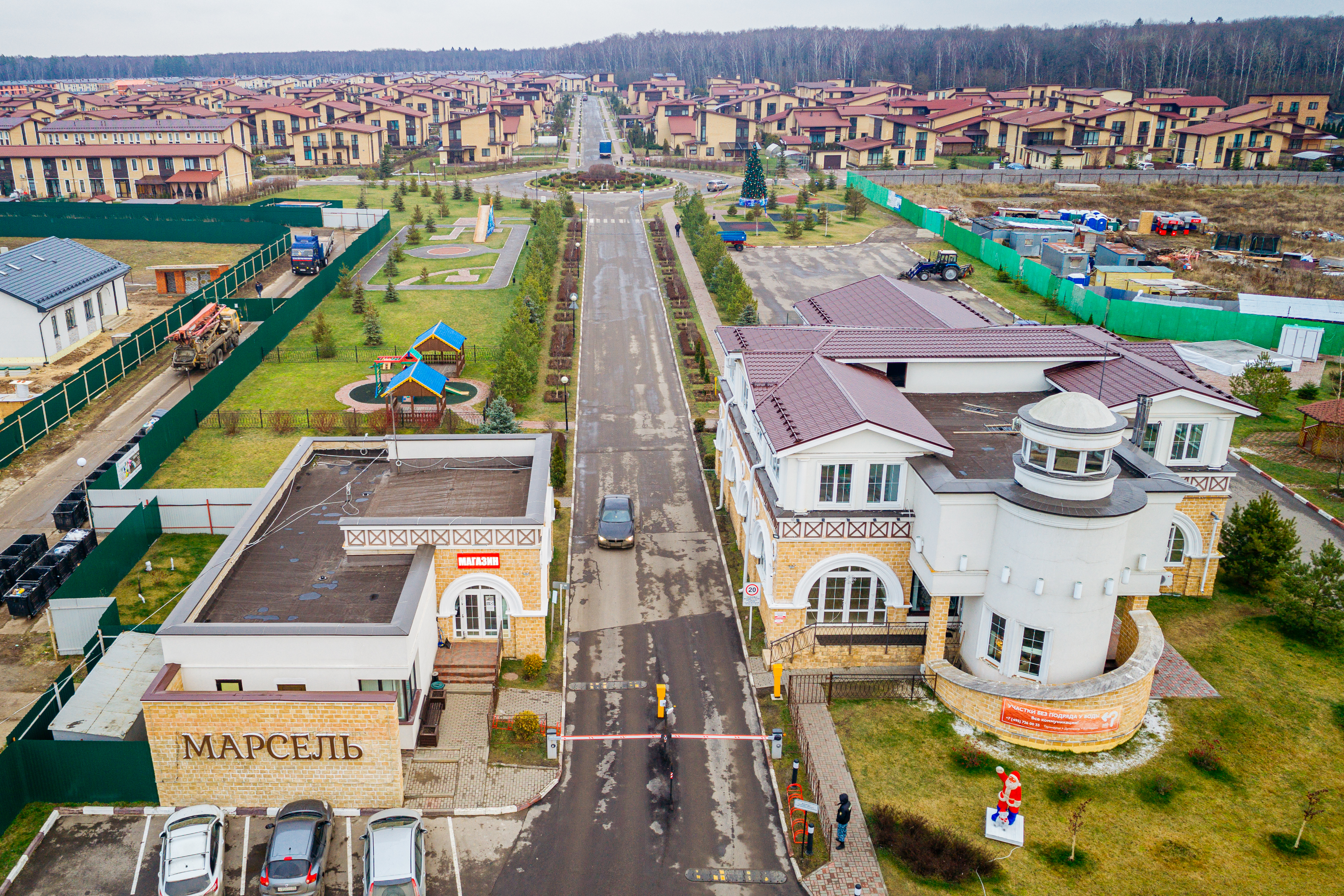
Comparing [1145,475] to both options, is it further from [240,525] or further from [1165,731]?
[240,525]

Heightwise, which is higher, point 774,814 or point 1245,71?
point 1245,71

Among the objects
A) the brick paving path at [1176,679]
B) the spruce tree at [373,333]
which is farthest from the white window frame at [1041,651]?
the spruce tree at [373,333]

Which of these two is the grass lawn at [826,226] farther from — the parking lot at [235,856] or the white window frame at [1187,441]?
the parking lot at [235,856]

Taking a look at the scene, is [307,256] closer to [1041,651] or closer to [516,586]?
[516,586]

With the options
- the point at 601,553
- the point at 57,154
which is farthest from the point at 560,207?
the point at 601,553

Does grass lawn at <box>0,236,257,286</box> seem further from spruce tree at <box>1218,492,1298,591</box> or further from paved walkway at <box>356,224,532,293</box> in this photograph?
spruce tree at <box>1218,492,1298,591</box>

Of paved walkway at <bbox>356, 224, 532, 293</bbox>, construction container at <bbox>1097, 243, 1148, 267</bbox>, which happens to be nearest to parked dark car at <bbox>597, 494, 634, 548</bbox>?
paved walkway at <bbox>356, 224, 532, 293</bbox>

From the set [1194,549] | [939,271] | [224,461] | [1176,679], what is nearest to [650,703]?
[1176,679]
